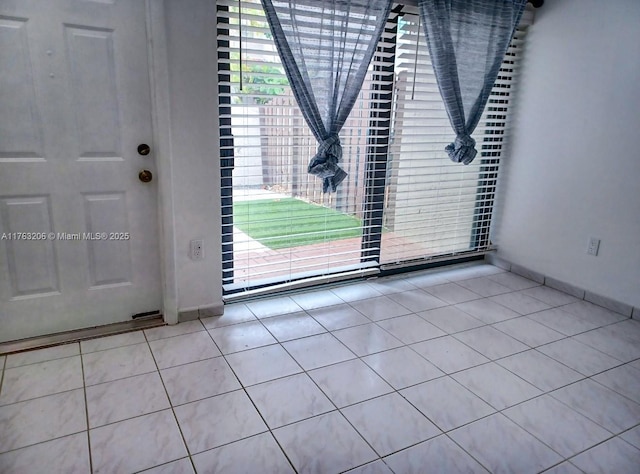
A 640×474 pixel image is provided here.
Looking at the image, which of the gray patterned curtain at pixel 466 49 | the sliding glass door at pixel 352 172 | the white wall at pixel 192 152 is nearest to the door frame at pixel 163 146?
the white wall at pixel 192 152

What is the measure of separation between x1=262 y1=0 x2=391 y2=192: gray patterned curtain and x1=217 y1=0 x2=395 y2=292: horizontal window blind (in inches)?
5.2

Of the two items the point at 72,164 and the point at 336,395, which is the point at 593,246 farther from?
the point at 72,164

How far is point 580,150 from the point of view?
307cm

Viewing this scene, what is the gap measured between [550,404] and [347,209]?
1708mm

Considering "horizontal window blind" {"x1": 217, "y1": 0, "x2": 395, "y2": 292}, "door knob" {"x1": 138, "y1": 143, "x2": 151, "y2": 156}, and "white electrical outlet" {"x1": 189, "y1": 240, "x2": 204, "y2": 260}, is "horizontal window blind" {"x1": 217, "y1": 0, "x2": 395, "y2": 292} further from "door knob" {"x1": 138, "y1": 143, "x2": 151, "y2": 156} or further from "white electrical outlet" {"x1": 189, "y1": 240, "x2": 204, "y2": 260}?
"door knob" {"x1": 138, "y1": 143, "x2": 151, "y2": 156}

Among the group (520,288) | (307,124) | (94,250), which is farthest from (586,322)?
(94,250)

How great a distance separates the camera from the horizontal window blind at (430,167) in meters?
3.11

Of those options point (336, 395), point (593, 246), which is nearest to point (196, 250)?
point (336, 395)

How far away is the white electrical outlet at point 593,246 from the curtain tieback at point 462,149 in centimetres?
99

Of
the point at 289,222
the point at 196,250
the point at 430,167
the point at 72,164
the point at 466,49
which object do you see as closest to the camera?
the point at 72,164

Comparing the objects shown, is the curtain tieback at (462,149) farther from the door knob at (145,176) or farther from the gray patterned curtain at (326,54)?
the door knob at (145,176)

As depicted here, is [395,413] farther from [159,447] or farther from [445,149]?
[445,149]

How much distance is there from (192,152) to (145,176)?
0.92 feet

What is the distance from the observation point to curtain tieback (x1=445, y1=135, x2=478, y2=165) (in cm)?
323
